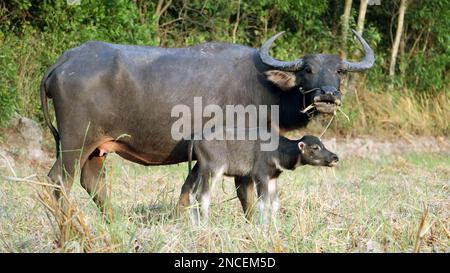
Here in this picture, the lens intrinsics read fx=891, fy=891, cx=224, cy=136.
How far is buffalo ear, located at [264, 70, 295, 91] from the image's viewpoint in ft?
27.8

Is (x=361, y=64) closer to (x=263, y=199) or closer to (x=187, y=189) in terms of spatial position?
(x=263, y=199)

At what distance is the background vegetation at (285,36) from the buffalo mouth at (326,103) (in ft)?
24.7

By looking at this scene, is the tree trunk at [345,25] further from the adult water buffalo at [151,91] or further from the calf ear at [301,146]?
the calf ear at [301,146]

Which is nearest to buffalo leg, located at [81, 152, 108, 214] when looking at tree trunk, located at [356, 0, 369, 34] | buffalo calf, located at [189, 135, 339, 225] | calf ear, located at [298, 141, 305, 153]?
buffalo calf, located at [189, 135, 339, 225]

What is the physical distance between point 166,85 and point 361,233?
2.67 metres

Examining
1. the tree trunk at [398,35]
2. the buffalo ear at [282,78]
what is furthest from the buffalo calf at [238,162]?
the tree trunk at [398,35]

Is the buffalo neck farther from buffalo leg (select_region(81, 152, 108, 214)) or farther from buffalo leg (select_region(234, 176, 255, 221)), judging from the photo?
buffalo leg (select_region(81, 152, 108, 214))

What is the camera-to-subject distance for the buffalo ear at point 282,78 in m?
8.47

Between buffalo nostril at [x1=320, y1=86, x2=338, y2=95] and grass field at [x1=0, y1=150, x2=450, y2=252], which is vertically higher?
buffalo nostril at [x1=320, y1=86, x2=338, y2=95]

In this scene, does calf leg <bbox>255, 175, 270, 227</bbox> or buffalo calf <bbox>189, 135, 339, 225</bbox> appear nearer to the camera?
calf leg <bbox>255, 175, 270, 227</bbox>

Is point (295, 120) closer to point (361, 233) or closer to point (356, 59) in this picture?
point (361, 233)

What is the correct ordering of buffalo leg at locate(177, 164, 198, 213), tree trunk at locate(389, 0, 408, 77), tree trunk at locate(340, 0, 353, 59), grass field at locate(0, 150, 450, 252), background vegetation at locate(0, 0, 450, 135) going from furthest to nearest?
tree trunk at locate(389, 0, 408, 77) → tree trunk at locate(340, 0, 353, 59) → background vegetation at locate(0, 0, 450, 135) → buffalo leg at locate(177, 164, 198, 213) → grass field at locate(0, 150, 450, 252)

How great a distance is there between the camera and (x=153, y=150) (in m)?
8.48

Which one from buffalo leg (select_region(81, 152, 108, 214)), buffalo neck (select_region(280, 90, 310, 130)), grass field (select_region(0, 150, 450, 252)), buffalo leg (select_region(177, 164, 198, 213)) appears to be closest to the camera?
grass field (select_region(0, 150, 450, 252))
